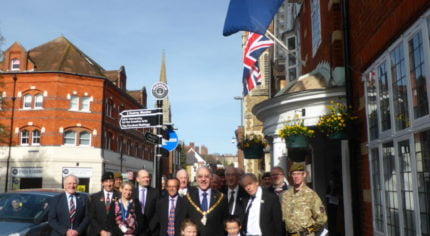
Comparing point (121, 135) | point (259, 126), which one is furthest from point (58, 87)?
point (259, 126)

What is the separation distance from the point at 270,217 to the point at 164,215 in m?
1.74

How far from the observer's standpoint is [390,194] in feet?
17.9

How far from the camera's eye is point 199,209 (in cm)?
546

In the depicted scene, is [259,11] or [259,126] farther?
[259,126]

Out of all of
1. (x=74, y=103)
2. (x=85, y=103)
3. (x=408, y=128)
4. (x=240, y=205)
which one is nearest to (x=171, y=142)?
(x=240, y=205)

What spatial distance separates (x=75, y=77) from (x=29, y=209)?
2779 centimetres

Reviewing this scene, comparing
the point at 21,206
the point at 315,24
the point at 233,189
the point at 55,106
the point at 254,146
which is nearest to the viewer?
the point at 233,189

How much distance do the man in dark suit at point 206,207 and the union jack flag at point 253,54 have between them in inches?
274

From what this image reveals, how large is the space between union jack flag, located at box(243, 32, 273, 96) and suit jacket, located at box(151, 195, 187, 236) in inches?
271

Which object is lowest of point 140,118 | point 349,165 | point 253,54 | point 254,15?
point 349,165

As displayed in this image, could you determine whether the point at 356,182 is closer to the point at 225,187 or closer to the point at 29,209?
the point at 225,187

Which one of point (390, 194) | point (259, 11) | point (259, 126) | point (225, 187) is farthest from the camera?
point (259, 126)

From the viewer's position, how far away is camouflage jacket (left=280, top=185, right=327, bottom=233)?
5211mm

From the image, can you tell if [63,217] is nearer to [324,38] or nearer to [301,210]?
[301,210]
